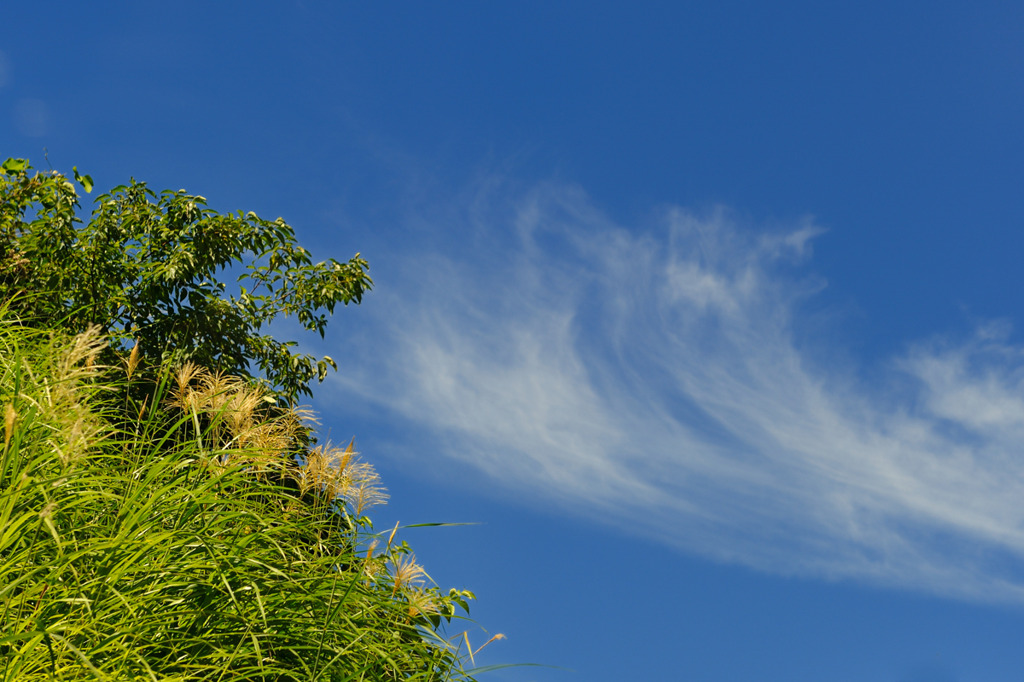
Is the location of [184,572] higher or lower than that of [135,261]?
lower

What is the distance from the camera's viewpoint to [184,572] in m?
3.21

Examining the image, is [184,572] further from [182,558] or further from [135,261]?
[135,261]

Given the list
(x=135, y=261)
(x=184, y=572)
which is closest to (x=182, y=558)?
(x=184, y=572)

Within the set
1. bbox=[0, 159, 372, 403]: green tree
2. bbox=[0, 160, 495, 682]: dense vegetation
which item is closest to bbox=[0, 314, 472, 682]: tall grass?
bbox=[0, 160, 495, 682]: dense vegetation

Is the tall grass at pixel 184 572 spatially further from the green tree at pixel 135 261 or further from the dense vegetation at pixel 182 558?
the green tree at pixel 135 261

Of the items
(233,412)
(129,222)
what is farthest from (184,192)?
(233,412)

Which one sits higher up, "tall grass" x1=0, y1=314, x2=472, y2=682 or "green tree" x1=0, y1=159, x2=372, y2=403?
"green tree" x1=0, y1=159, x2=372, y2=403

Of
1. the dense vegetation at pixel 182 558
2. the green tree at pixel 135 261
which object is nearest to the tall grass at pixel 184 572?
the dense vegetation at pixel 182 558

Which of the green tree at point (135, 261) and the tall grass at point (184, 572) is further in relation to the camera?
the green tree at point (135, 261)

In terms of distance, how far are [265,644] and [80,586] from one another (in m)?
0.89

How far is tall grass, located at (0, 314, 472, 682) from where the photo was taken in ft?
9.60

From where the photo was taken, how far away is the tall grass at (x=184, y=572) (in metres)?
2.93

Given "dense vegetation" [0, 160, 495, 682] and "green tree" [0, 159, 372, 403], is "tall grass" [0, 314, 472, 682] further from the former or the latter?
"green tree" [0, 159, 372, 403]

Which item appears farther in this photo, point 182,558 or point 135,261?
point 135,261
